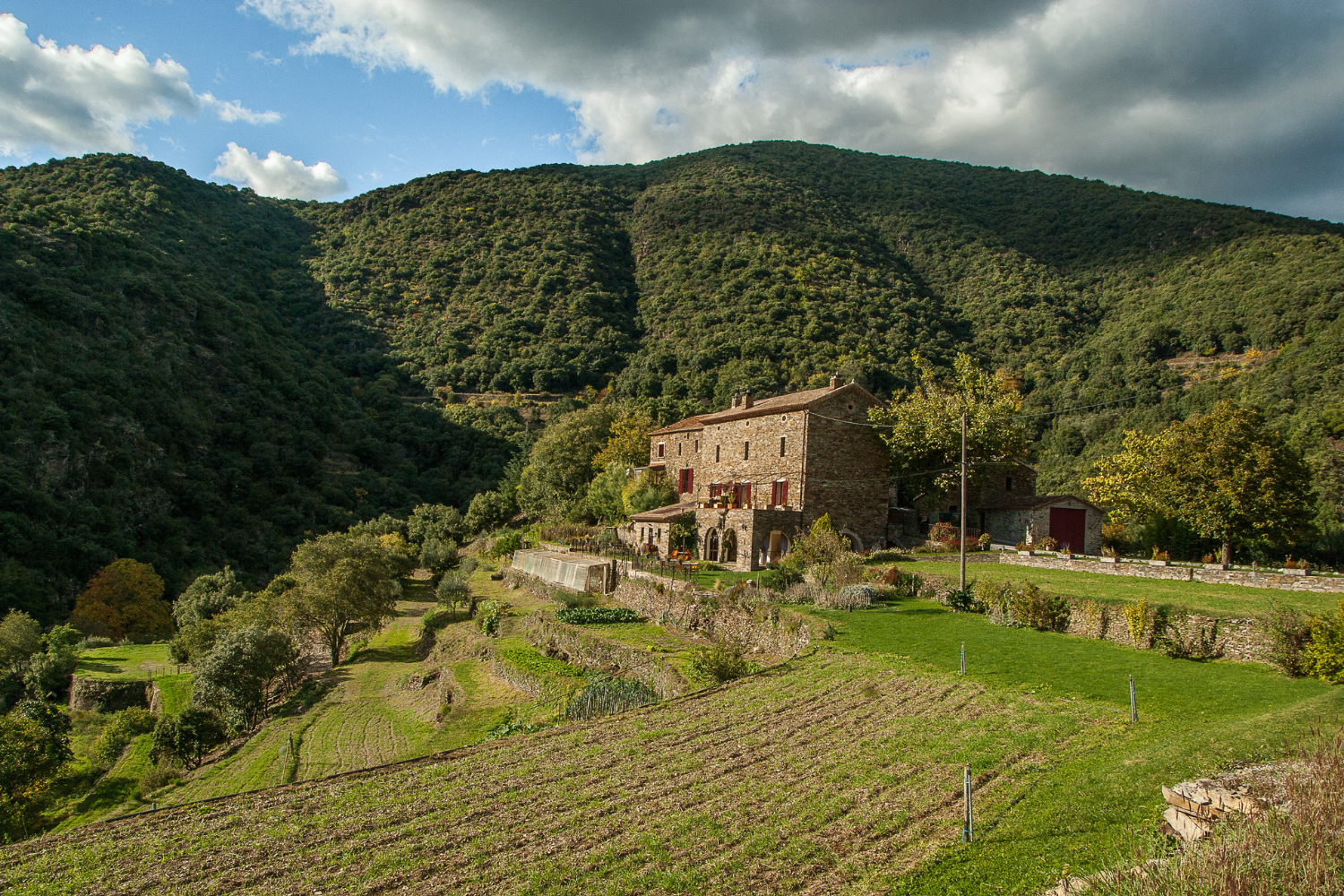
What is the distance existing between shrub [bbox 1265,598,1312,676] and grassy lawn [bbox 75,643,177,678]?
133 ft

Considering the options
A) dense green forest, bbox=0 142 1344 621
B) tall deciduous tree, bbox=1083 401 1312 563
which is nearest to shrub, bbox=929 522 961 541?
tall deciduous tree, bbox=1083 401 1312 563

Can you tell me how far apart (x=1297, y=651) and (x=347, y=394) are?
80.7 m

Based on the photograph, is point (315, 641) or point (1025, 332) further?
point (1025, 332)

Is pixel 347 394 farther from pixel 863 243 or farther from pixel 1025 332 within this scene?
pixel 1025 332

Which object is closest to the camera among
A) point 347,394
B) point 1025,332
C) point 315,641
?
point 315,641

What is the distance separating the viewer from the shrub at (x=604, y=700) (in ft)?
48.9

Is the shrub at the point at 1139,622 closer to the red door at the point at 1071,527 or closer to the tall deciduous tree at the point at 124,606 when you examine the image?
the red door at the point at 1071,527

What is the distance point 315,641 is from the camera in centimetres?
3559

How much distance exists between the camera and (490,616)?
89.7ft

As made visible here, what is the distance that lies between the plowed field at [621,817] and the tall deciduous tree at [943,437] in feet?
66.7

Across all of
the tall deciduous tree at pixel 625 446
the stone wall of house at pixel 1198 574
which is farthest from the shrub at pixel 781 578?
the tall deciduous tree at pixel 625 446

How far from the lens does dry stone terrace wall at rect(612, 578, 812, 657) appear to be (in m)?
18.5

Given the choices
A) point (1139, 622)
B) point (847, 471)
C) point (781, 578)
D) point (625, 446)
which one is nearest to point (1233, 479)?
point (1139, 622)

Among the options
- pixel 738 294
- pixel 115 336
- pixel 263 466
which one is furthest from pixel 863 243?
pixel 115 336
